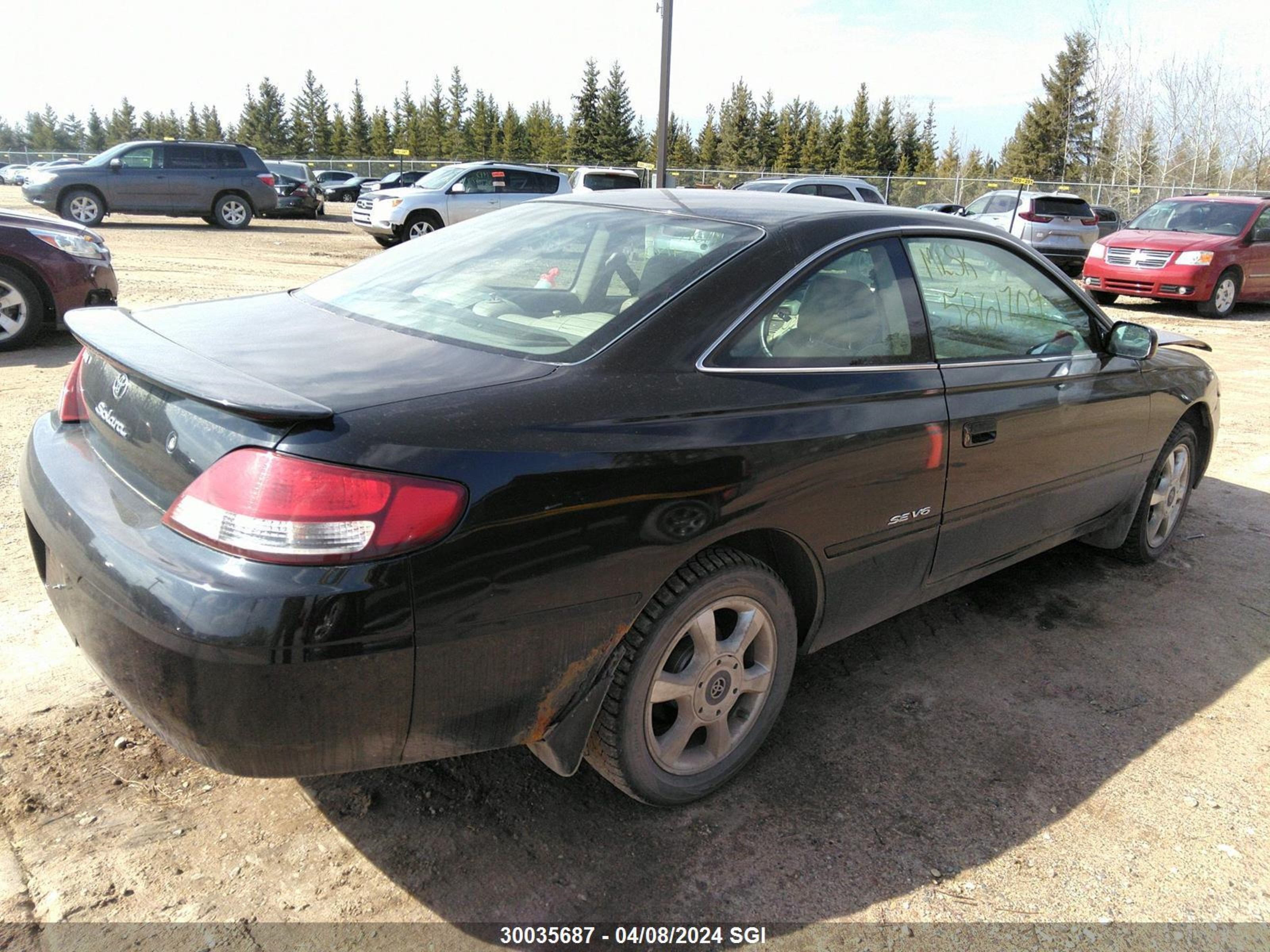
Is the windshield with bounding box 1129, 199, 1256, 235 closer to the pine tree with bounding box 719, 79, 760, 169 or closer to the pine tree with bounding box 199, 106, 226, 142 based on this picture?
the pine tree with bounding box 719, 79, 760, 169

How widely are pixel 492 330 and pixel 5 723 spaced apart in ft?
6.04

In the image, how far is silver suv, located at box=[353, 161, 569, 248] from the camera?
701 inches

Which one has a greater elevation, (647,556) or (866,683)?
(647,556)

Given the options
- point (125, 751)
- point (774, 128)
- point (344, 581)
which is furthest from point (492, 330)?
point (774, 128)

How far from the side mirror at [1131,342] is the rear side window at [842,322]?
121 centimetres

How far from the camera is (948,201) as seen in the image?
1410 inches

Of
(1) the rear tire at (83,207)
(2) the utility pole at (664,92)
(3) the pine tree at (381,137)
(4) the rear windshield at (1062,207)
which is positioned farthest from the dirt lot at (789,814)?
(3) the pine tree at (381,137)

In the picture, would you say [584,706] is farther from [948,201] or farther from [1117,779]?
[948,201]

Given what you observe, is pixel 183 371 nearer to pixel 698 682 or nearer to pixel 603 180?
pixel 698 682

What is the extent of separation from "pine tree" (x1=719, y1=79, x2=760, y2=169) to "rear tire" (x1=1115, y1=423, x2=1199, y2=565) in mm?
63951

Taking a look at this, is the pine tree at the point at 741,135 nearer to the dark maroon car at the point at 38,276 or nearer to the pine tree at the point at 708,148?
the pine tree at the point at 708,148

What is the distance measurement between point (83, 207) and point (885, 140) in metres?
52.0

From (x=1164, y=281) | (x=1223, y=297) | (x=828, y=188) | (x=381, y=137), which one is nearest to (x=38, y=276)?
(x=1164, y=281)

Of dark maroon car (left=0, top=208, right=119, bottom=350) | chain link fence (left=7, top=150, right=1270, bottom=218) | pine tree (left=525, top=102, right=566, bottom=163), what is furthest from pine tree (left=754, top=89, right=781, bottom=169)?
dark maroon car (left=0, top=208, right=119, bottom=350)
